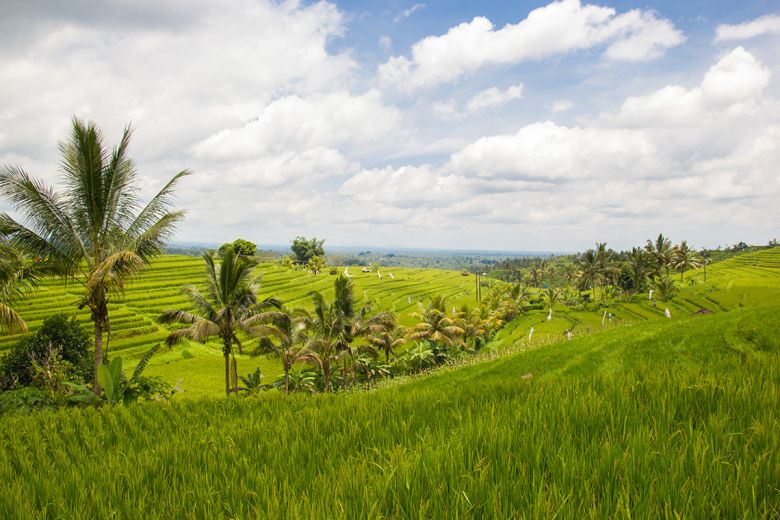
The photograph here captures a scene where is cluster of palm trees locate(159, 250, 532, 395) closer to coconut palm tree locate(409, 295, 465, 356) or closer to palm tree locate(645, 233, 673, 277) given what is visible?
coconut palm tree locate(409, 295, 465, 356)

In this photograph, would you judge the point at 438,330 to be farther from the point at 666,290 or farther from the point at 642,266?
the point at 642,266

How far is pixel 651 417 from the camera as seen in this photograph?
2.47m

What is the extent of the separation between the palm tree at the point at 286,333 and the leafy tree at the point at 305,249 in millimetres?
84753

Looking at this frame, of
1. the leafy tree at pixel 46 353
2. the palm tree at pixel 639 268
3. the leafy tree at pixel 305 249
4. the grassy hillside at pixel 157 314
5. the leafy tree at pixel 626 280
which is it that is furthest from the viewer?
the leafy tree at pixel 305 249

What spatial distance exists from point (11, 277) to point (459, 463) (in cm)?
1453

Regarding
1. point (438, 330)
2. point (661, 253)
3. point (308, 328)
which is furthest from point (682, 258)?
point (308, 328)

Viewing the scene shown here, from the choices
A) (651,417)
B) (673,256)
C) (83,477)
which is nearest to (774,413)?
(651,417)

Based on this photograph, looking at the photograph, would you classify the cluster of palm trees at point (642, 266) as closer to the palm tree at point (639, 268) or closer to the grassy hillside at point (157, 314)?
the palm tree at point (639, 268)

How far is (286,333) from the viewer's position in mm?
21578

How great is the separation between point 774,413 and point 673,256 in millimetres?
74144

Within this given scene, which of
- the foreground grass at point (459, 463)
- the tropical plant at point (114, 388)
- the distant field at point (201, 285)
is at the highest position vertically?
the foreground grass at point (459, 463)

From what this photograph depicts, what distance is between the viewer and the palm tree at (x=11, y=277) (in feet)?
35.1

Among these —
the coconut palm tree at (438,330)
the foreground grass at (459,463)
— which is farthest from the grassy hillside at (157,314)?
the foreground grass at (459,463)

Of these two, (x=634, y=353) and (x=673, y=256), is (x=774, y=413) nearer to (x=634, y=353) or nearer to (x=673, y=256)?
(x=634, y=353)
